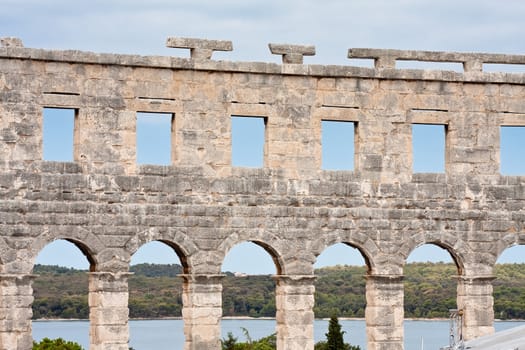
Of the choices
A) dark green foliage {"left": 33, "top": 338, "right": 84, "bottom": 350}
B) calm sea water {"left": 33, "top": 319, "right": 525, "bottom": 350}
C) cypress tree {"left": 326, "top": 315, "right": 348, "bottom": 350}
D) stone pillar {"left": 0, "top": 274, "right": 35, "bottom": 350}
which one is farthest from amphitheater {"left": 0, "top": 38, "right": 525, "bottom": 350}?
calm sea water {"left": 33, "top": 319, "right": 525, "bottom": 350}

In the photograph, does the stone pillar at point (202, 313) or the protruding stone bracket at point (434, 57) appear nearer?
the stone pillar at point (202, 313)

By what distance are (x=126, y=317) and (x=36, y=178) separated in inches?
136

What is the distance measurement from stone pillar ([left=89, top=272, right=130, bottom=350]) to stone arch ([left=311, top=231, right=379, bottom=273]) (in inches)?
172

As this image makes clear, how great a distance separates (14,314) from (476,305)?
10.3 m

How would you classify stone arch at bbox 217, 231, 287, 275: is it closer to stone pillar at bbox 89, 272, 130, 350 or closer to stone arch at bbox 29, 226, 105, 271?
A: stone pillar at bbox 89, 272, 130, 350

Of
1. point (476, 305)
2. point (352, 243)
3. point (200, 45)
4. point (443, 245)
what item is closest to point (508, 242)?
point (443, 245)

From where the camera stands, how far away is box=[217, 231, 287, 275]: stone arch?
3403 centimetres

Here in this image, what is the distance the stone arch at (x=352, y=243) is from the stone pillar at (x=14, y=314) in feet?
21.0

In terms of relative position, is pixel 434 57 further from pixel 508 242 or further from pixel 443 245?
pixel 508 242

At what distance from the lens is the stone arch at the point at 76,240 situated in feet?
107

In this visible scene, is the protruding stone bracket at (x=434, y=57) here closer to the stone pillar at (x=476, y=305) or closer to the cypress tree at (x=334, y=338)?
the stone pillar at (x=476, y=305)

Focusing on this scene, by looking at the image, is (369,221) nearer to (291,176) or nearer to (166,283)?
(291,176)

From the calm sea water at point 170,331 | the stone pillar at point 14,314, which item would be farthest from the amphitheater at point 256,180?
the calm sea water at point 170,331

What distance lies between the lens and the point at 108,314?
33.0 m
